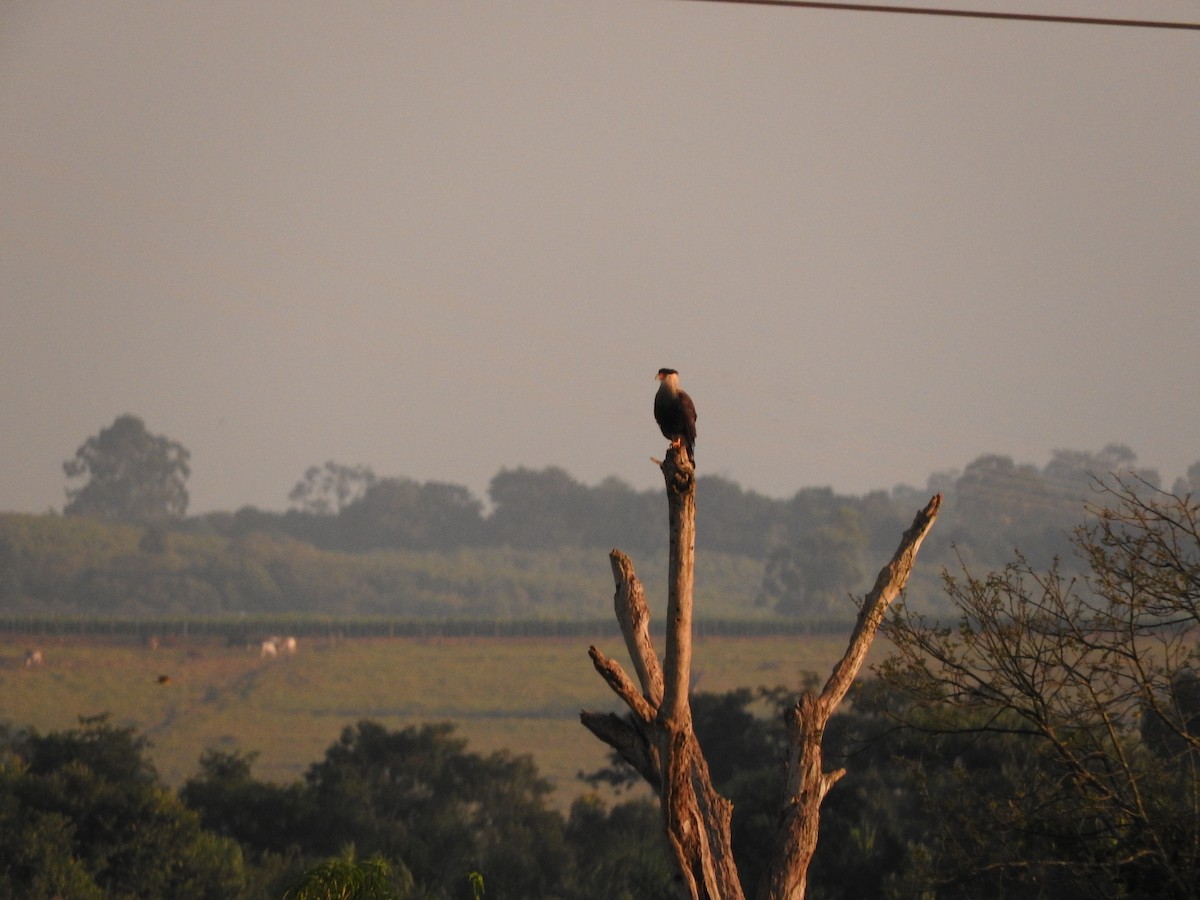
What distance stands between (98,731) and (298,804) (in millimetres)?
7117

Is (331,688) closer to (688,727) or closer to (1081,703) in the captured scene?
(1081,703)

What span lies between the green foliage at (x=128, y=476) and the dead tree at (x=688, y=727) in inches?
7278

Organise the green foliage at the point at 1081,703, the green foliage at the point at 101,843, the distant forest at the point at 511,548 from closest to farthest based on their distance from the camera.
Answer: the green foliage at the point at 1081,703
the green foliage at the point at 101,843
the distant forest at the point at 511,548

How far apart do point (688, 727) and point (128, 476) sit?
191256 mm

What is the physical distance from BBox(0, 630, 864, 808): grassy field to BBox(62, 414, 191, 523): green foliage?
8340cm

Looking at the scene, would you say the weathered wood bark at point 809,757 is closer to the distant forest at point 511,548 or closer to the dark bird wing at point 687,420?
the dark bird wing at point 687,420

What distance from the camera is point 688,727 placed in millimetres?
10750

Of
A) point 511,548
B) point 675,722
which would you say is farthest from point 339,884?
point 511,548

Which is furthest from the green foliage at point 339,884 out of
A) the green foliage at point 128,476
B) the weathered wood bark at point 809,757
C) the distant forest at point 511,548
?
the green foliage at point 128,476

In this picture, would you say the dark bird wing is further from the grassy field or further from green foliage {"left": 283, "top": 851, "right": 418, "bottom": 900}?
the grassy field

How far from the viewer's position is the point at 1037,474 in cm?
18875

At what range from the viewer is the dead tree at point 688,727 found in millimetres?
10516

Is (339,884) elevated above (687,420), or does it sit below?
below

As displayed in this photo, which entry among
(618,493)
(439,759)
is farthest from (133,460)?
(439,759)
